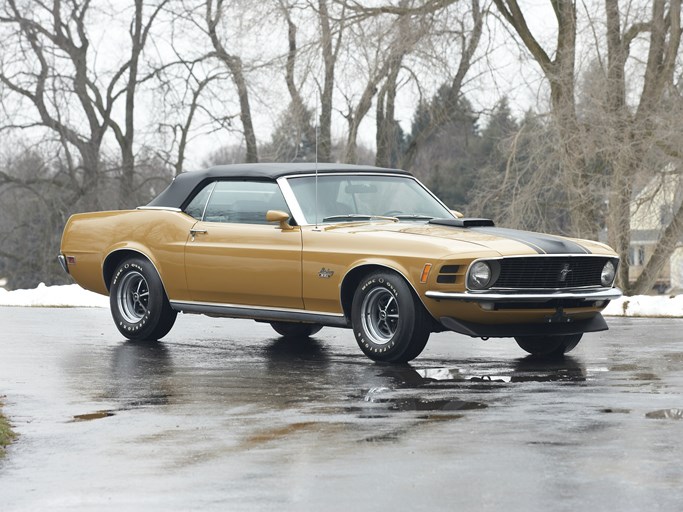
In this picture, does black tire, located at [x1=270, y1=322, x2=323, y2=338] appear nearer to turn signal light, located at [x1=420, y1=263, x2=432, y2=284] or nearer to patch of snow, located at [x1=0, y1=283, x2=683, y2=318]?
turn signal light, located at [x1=420, y1=263, x2=432, y2=284]

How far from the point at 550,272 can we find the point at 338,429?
4.16m

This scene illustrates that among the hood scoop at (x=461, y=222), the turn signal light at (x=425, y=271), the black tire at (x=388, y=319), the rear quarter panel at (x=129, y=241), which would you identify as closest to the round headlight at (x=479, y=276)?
the turn signal light at (x=425, y=271)

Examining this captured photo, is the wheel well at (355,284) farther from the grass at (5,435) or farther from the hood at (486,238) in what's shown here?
the grass at (5,435)

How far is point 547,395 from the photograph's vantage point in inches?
371

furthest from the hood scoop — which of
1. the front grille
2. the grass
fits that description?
the grass

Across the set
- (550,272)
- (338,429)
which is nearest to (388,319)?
(550,272)

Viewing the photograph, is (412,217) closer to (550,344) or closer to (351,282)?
(351,282)

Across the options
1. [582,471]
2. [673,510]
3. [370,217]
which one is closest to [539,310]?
[370,217]

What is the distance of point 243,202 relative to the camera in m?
13.2

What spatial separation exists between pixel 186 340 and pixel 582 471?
8163mm

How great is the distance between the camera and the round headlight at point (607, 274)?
12.2 meters

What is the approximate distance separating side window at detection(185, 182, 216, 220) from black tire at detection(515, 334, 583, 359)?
3257 millimetres

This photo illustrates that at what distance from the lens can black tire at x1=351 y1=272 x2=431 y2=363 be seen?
11.3 m

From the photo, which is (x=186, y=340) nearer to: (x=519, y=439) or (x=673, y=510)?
(x=519, y=439)
